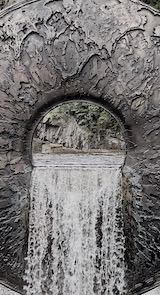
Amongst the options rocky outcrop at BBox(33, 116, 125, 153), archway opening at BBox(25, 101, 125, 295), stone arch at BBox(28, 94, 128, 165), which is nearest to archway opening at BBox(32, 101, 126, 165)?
rocky outcrop at BBox(33, 116, 125, 153)

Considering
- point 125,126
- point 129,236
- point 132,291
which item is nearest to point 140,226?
point 129,236

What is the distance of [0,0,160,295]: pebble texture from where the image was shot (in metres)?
3.33

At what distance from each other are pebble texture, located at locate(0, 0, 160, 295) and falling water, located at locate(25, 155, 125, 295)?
0.15 m

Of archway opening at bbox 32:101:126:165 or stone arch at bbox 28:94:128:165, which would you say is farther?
archway opening at bbox 32:101:126:165

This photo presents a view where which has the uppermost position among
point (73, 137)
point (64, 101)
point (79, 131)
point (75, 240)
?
point (64, 101)

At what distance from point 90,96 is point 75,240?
1075mm

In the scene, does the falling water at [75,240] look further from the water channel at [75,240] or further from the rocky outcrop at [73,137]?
the rocky outcrop at [73,137]

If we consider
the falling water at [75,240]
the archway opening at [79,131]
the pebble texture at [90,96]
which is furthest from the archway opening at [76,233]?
the archway opening at [79,131]

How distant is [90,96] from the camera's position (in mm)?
3369

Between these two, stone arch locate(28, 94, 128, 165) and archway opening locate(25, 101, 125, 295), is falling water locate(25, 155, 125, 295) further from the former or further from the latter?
stone arch locate(28, 94, 128, 165)

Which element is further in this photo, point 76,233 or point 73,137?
point 73,137

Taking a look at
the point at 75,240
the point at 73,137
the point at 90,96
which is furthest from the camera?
the point at 73,137

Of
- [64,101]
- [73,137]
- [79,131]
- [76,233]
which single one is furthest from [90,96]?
[79,131]

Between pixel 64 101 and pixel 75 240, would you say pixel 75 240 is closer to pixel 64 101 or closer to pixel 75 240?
pixel 75 240
